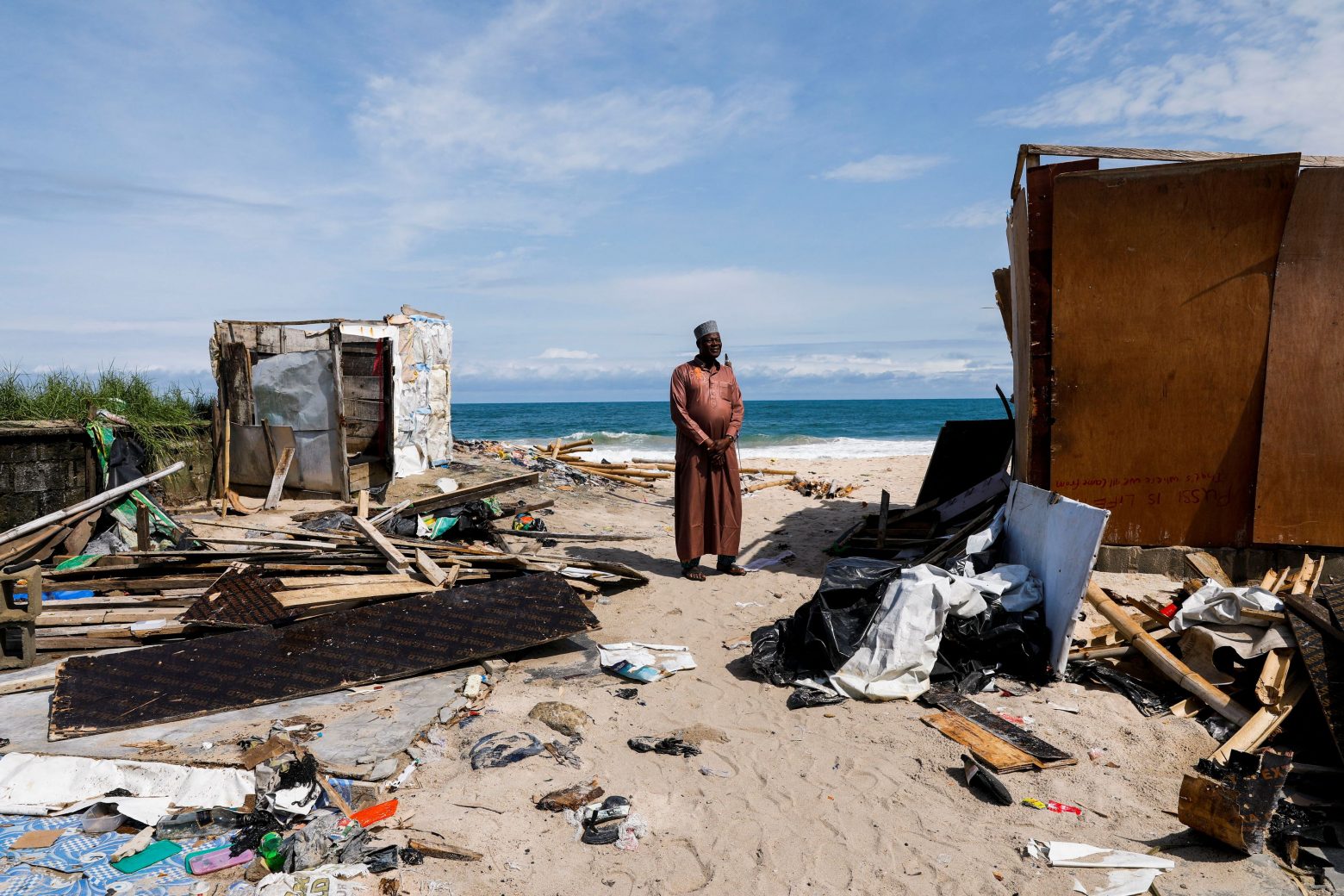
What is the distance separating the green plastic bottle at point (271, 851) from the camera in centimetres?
296

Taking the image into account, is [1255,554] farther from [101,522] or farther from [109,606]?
[101,522]

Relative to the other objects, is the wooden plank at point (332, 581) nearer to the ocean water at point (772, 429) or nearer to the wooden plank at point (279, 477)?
the wooden plank at point (279, 477)

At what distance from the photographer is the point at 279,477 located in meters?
11.1

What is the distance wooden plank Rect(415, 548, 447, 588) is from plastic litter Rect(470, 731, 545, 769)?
2.16 m

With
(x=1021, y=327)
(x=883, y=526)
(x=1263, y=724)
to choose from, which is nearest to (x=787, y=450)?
(x=883, y=526)

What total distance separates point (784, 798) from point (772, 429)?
39.9 m

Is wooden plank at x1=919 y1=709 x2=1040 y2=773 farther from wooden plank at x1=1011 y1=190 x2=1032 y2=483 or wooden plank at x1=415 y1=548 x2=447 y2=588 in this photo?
wooden plank at x1=415 y1=548 x2=447 y2=588

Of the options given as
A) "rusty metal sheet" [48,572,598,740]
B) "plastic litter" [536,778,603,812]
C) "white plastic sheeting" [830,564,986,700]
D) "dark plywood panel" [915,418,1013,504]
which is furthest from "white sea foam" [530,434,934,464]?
"plastic litter" [536,778,603,812]

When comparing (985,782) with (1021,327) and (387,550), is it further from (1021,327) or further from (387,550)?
(387,550)

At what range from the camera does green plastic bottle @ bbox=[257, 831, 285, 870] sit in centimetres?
296

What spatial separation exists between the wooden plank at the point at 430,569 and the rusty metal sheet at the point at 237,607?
3.41ft

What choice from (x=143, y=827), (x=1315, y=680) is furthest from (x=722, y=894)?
(x=1315, y=680)

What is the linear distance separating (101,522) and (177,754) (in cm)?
540

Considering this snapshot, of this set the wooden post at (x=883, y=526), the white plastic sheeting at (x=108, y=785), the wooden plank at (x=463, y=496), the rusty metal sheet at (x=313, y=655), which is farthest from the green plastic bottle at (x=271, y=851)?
the wooden post at (x=883, y=526)
